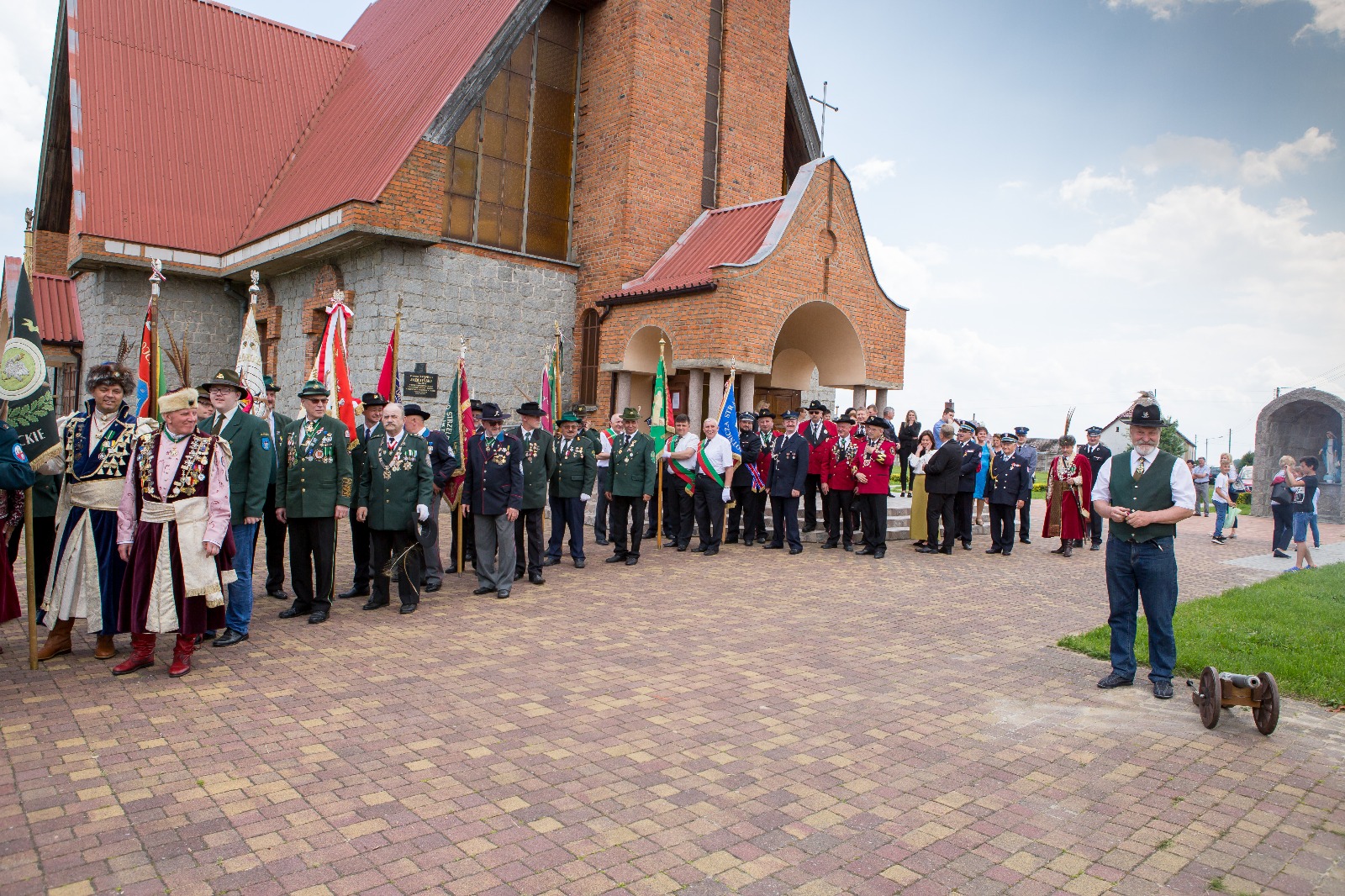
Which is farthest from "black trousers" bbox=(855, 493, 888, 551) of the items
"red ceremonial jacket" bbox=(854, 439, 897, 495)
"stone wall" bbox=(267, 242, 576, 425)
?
"stone wall" bbox=(267, 242, 576, 425)

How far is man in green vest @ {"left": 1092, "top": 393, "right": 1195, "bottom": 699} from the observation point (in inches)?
228

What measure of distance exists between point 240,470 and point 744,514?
7.69m

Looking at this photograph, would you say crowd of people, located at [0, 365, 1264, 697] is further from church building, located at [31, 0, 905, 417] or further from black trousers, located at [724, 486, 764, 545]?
church building, located at [31, 0, 905, 417]

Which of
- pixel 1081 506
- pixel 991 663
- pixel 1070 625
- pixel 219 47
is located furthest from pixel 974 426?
pixel 219 47

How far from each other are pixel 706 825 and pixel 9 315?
18.6ft

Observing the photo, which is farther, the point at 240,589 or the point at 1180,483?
the point at 240,589

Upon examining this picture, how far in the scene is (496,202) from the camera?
16.8 meters

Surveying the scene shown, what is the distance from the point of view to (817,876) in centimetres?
329

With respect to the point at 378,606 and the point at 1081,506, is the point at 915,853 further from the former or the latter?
the point at 1081,506

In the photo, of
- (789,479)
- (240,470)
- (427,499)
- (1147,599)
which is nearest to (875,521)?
(789,479)

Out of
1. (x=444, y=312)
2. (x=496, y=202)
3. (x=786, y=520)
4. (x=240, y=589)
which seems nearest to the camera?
(x=240, y=589)

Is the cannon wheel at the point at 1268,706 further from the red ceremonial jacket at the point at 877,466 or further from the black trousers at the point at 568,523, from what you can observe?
the black trousers at the point at 568,523

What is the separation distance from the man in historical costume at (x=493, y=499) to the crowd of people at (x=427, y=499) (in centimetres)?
2

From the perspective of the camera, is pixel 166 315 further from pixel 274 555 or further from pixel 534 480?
pixel 534 480
